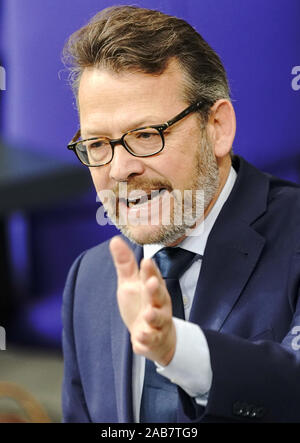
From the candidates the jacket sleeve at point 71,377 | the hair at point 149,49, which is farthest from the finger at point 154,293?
the jacket sleeve at point 71,377

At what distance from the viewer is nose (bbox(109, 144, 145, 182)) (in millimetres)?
1243

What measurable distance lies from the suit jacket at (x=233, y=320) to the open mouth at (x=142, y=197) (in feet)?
0.48

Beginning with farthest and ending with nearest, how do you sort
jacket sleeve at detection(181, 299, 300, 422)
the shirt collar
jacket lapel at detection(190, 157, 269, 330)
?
the shirt collar
jacket lapel at detection(190, 157, 269, 330)
jacket sleeve at detection(181, 299, 300, 422)

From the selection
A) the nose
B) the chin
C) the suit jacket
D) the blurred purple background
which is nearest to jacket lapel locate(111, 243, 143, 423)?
the suit jacket

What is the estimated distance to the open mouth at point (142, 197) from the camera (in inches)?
49.9

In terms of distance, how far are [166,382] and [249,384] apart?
305 mm

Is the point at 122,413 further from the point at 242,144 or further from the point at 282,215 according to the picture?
the point at 242,144

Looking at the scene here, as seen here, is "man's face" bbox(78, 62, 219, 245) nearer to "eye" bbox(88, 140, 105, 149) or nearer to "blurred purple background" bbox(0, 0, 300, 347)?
"eye" bbox(88, 140, 105, 149)

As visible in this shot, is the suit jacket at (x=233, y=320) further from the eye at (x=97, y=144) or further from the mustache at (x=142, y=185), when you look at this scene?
the eye at (x=97, y=144)

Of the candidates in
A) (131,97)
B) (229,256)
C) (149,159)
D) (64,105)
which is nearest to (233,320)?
(229,256)

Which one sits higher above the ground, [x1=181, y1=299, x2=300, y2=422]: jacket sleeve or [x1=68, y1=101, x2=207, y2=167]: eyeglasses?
[x1=68, y1=101, x2=207, y2=167]: eyeglasses

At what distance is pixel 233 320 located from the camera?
4.00 feet

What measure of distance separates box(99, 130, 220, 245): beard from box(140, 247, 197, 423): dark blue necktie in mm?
Answer: 46

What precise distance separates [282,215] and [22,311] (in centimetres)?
106
